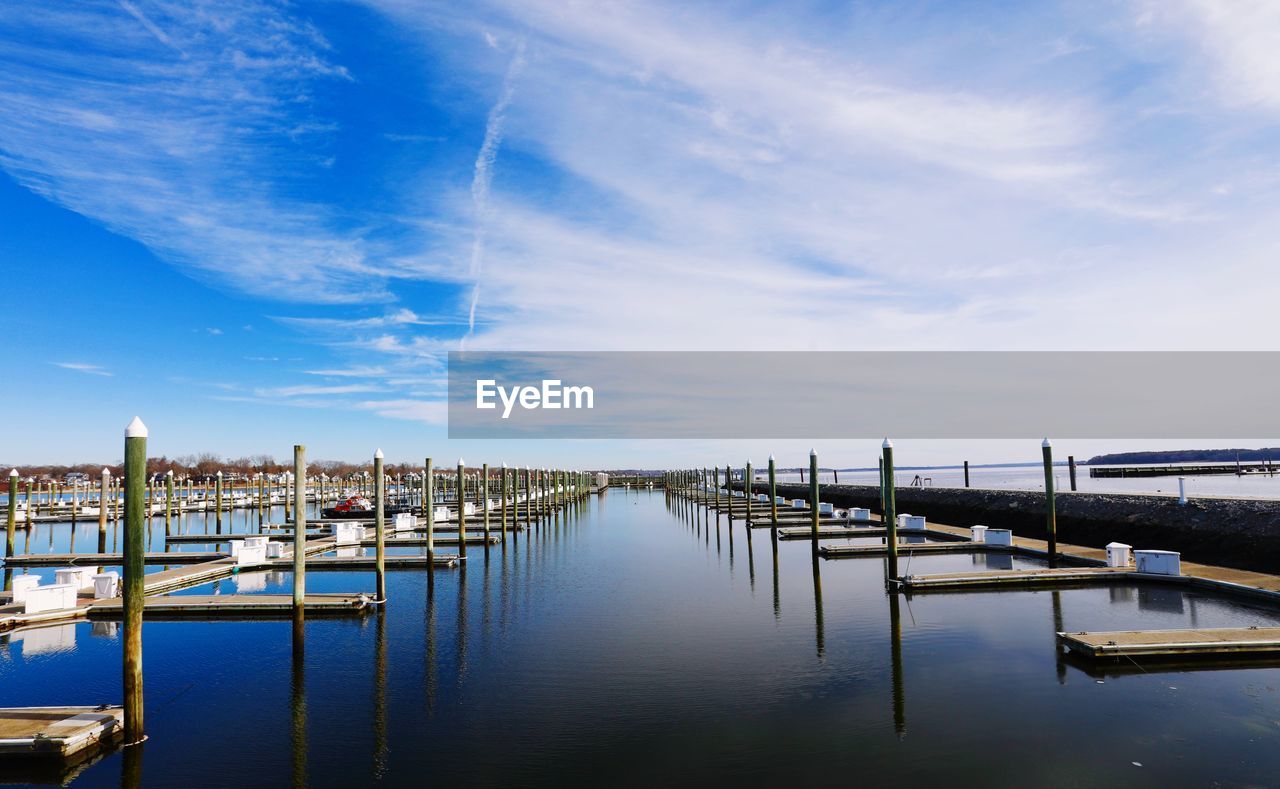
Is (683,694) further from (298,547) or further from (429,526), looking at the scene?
(429,526)

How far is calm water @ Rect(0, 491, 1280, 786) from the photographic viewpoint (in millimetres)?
10500

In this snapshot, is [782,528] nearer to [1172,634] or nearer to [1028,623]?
[1028,623]

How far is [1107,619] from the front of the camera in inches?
731

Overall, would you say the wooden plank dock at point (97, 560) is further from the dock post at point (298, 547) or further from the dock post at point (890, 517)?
the dock post at point (890, 517)

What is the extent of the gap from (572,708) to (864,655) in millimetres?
6996

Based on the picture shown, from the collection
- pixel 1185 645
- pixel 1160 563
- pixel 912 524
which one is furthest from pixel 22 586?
pixel 912 524

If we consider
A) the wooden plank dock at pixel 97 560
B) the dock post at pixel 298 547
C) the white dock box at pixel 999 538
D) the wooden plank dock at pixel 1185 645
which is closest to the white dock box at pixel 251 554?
the wooden plank dock at pixel 97 560

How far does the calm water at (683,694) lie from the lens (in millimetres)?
10500

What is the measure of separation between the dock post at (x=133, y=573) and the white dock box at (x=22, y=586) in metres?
12.2

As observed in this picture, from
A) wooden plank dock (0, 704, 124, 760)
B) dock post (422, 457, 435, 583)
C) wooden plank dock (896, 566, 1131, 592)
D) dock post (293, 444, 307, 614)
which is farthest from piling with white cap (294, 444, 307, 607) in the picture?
wooden plank dock (896, 566, 1131, 592)

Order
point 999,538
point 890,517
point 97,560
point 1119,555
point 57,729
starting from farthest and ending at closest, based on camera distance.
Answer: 1. point 97,560
2. point 999,538
3. point 890,517
4. point 1119,555
5. point 57,729

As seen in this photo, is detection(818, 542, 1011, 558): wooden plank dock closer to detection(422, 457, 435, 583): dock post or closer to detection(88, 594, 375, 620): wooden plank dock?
detection(422, 457, 435, 583): dock post

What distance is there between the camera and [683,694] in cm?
1352

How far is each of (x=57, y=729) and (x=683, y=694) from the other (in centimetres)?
972
